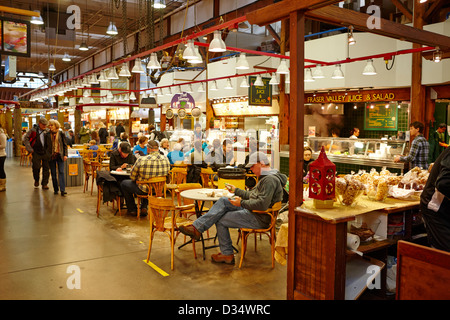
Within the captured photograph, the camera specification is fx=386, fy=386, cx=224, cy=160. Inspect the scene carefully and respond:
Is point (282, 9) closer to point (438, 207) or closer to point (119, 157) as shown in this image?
point (438, 207)

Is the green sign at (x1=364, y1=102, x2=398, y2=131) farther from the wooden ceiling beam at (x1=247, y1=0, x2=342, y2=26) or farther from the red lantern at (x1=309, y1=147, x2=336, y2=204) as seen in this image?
the red lantern at (x1=309, y1=147, x2=336, y2=204)

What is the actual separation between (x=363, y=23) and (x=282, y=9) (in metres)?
0.90

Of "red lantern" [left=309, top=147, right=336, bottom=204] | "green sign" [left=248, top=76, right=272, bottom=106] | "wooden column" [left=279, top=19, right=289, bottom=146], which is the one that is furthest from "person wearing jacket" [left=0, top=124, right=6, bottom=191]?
"red lantern" [left=309, top=147, right=336, bottom=204]

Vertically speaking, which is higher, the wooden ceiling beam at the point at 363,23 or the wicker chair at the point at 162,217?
the wooden ceiling beam at the point at 363,23

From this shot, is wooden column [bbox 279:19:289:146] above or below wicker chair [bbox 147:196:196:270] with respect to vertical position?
above

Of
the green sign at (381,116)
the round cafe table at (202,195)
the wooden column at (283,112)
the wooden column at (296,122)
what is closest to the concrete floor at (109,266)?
the round cafe table at (202,195)

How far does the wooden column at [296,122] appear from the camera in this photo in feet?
11.4

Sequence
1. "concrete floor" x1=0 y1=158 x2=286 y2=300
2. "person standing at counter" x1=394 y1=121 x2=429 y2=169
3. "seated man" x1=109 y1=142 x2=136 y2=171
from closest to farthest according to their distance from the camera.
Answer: "concrete floor" x1=0 y1=158 x2=286 y2=300 < "person standing at counter" x1=394 y1=121 x2=429 y2=169 < "seated man" x1=109 y1=142 x2=136 y2=171

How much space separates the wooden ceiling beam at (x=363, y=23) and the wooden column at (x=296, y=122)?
22 cm

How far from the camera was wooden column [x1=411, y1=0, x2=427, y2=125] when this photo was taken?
941 cm

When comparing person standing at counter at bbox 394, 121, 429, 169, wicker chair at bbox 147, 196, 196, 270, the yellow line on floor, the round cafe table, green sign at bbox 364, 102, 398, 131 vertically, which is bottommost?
the yellow line on floor

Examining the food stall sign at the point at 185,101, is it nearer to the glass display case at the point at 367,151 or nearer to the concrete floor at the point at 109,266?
the glass display case at the point at 367,151

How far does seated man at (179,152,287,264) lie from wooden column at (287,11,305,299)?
108 centimetres

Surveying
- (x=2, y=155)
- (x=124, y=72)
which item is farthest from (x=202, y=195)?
(x=2, y=155)
